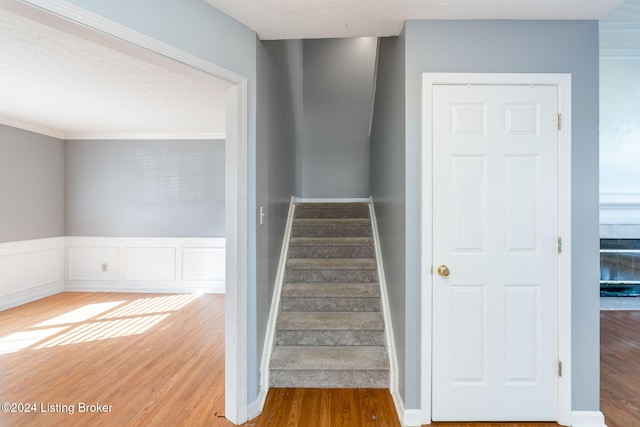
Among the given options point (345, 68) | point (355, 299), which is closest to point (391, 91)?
point (355, 299)

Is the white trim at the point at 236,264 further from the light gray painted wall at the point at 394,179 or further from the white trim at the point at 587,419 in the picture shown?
the white trim at the point at 587,419

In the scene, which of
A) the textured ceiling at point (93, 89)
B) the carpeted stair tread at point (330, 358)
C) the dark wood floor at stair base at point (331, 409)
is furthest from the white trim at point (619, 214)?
the textured ceiling at point (93, 89)

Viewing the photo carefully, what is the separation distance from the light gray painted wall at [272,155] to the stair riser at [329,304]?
10.0 inches

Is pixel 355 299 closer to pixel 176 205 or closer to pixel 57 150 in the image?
pixel 176 205

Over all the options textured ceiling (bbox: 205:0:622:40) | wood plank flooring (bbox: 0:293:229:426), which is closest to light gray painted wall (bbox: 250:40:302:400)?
textured ceiling (bbox: 205:0:622:40)

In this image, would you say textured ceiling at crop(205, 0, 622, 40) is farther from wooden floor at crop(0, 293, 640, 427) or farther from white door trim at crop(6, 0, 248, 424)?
wooden floor at crop(0, 293, 640, 427)

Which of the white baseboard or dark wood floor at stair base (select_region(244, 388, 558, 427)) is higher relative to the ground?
the white baseboard

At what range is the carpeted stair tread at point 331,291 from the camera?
2.63 meters

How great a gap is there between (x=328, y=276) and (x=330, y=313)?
0.38 meters

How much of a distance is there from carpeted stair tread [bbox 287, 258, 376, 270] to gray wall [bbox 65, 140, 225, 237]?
2.21m

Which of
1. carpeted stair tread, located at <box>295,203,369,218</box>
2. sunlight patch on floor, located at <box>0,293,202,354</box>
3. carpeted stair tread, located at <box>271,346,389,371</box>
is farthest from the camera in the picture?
carpeted stair tread, located at <box>295,203,369,218</box>

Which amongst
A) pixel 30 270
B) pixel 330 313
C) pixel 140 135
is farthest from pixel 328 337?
pixel 30 270

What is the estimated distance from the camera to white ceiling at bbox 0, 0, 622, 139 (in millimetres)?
1670

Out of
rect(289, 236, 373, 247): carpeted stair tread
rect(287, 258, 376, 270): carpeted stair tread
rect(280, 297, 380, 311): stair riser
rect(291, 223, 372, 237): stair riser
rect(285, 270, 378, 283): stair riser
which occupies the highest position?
rect(291, 223, 372, 237): stair riser
